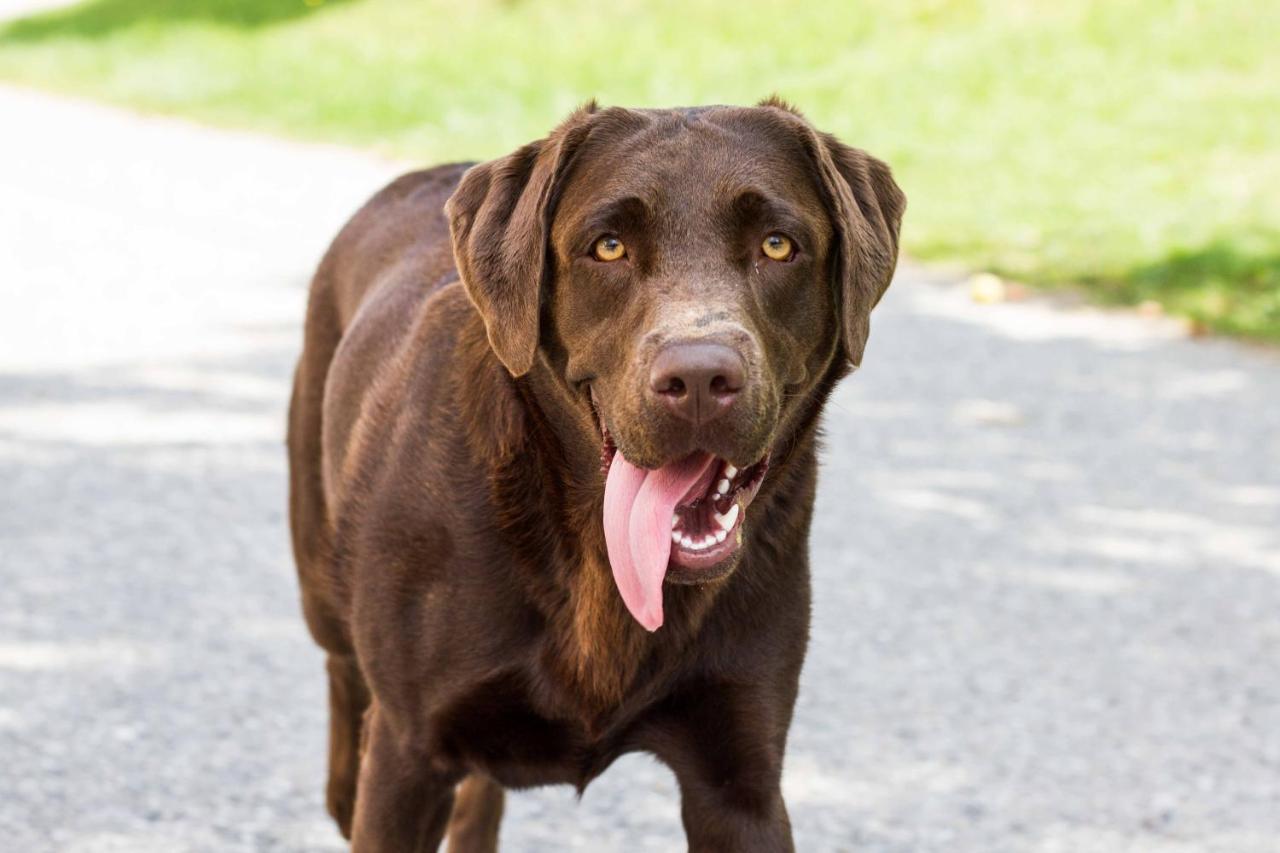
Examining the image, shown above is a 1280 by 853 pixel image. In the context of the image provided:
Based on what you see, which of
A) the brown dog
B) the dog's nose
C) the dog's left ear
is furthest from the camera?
the dog's left ear

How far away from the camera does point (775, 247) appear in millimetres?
3344

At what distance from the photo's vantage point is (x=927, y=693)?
5.50 m

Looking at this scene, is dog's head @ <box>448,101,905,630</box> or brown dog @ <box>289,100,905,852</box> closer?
dog's head @ <box>448,101,905,630</box>

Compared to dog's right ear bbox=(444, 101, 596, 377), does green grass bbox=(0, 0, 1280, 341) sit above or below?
below

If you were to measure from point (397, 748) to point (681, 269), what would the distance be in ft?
3.33

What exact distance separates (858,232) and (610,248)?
44cm

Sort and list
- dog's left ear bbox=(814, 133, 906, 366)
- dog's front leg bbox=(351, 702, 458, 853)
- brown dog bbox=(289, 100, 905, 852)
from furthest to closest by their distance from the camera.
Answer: dog's front leg bbox=(351, 702, 458, 853)
dog's left ear bbox=(814, 133, 906, 366)
brown dog bbox=(289, 100, 905, 852)

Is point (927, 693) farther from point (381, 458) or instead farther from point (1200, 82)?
point (1200, 82)

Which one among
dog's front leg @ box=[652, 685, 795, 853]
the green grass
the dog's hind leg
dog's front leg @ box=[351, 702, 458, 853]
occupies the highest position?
dog's front leg @ box=[652, 685, 795, 853]

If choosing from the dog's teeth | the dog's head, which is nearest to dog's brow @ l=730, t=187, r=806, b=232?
the dog's head

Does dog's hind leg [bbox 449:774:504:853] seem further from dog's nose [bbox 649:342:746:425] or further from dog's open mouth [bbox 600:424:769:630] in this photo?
dog's nose [bbox 649:342:746:425]

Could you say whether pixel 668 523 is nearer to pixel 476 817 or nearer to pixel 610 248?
pixel 610 248

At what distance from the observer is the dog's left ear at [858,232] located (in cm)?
337

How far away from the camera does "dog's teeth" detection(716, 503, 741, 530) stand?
10.7 ft
